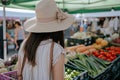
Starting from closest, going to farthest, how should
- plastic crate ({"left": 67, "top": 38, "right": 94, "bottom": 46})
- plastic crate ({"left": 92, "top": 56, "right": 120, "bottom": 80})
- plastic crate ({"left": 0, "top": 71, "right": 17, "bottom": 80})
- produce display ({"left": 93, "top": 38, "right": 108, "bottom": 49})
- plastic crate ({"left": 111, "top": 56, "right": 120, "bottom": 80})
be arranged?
plastic crate ({"left": 0, "top": 71, "right": 17, "bottom": 80}) → plastic crate ({"left": 92, "top": 56, "right": 120, "bottom": 80}) → plastic crate ({"left": 111, "top": 56, "right": 120, "bottom": 80}) → produce display ({"left": 93, "top": 38, "right": 108, "bottom": 49}) → plastic crate ({"left": 67, "top": 38, "right": 94, "bottom": 46})

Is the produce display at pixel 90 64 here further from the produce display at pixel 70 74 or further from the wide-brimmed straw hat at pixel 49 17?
the wide-brimmed straw hat at pixel 49 17

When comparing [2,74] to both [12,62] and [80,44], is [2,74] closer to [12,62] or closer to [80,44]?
[12,62]

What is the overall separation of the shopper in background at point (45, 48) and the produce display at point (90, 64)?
1.66 metres

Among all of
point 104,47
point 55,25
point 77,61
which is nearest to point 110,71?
point 77,61

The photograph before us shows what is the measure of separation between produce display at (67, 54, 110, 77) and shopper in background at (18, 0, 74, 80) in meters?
1.66

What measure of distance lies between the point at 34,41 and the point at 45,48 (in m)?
0.10

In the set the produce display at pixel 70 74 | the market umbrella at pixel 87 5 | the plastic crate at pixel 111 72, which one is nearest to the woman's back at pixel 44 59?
the produce display at pixel 70 74

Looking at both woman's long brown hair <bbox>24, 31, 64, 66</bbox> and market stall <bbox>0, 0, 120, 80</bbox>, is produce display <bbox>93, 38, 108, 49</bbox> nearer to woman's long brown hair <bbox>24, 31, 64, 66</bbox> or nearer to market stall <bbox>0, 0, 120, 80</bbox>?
market stall <bbox>0, 0, 120, 80</bbox>

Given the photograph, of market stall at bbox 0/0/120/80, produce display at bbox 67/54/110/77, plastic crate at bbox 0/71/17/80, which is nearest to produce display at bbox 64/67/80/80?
market stall at bbox 0/0/120/80

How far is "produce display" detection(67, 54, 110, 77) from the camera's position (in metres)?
3.09

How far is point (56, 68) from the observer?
54.4 inches

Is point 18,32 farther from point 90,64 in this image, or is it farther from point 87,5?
point 90,64

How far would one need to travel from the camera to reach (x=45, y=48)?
1395 millimetres

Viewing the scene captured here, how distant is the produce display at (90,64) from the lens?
3086mm
